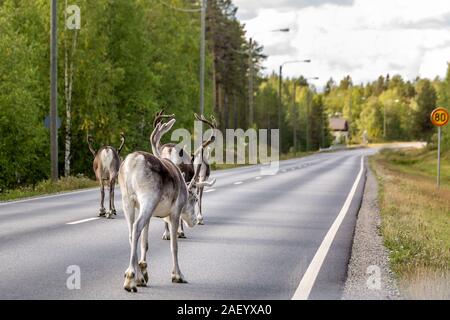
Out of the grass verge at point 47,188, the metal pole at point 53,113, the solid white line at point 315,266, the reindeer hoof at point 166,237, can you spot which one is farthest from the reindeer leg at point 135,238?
the metal pole at point 53,113

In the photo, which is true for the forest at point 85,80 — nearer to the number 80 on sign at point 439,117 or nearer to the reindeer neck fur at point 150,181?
the number 80 on sign at point 439,117

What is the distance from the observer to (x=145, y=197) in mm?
7785

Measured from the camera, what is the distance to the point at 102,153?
1617cm

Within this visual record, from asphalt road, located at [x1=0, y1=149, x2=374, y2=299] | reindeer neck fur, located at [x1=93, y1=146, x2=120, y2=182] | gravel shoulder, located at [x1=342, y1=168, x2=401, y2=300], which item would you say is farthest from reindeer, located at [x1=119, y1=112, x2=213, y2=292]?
reindeer neck fur, located at [x1=93, y1=146, x2=120, y2=182]

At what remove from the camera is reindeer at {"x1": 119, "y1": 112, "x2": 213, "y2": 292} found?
775 centimetres

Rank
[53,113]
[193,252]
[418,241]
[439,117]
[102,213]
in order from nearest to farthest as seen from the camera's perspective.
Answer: [193,252], [418,241], [102,213], [53,113], [439,117]

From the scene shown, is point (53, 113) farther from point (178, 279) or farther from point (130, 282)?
point (130, 282)

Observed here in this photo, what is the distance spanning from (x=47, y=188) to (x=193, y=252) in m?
14.4

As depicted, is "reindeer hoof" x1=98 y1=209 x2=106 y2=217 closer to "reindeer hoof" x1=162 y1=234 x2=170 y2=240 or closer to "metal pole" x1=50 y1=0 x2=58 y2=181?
"reindeer hoof" x1=162 y1=234 x2=170 y2=240

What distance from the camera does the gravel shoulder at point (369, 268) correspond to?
8.03 metres

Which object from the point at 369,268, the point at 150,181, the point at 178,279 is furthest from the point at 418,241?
the point at 150,181

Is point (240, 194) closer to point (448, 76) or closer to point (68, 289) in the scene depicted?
point (68, 289)
